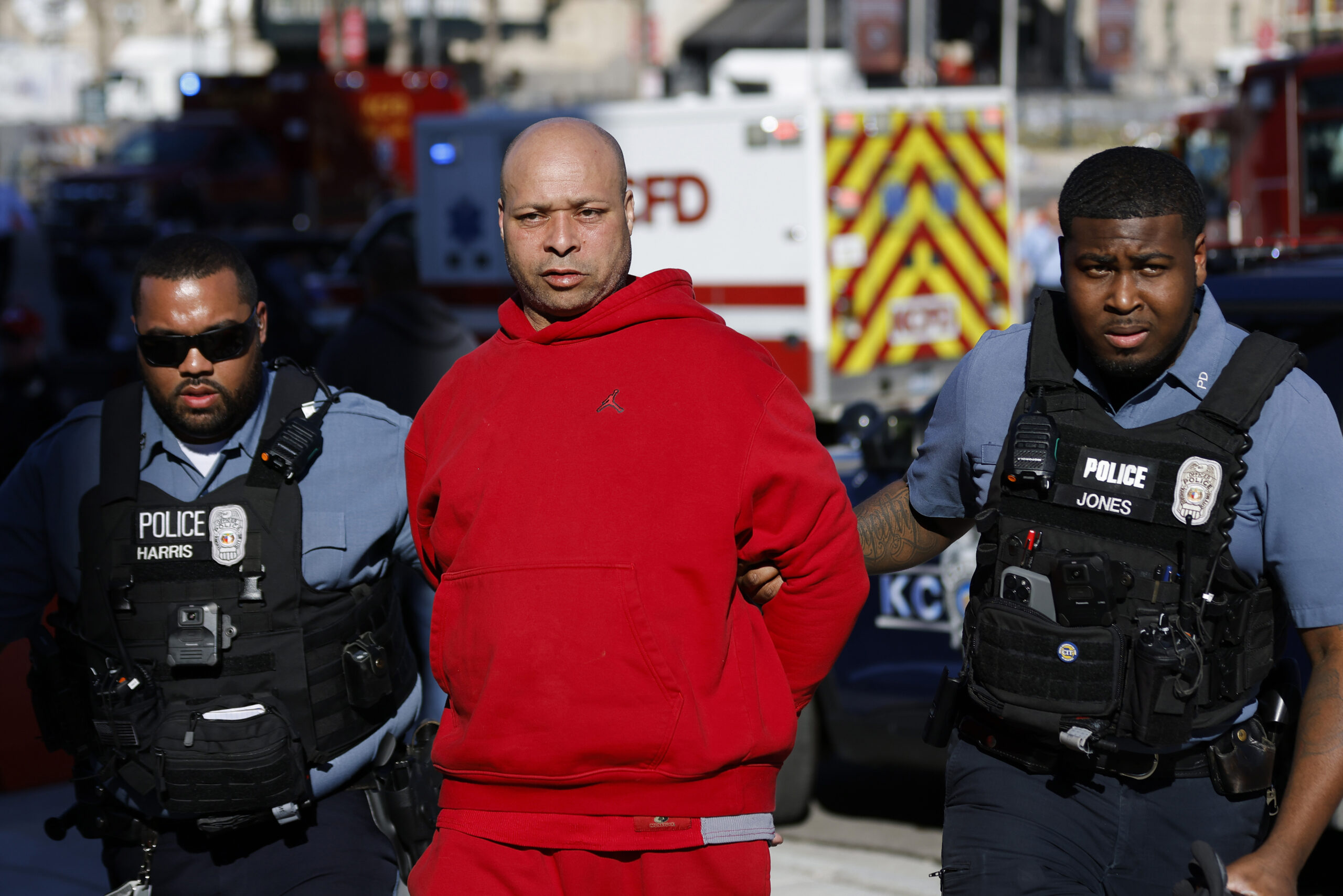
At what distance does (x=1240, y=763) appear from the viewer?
2744 mm

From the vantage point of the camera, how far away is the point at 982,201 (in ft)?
35.2

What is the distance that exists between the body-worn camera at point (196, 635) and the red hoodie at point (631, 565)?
27.3 inches

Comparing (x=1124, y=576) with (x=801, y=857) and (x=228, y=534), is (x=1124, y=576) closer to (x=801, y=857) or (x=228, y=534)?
(x=228, y=534)

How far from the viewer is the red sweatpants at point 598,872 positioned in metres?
2.37

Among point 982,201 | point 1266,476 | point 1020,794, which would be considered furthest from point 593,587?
point 982,201

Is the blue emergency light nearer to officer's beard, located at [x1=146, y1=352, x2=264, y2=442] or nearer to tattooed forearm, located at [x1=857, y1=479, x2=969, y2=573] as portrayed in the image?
officer's beard, located at [x1=146, y1=352, x2=264, y2=442]

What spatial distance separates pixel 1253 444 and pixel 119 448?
2194mm

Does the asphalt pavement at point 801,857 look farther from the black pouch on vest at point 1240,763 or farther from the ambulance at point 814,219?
the ambulance at point 814,219

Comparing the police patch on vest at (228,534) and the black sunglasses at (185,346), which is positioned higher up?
the black sunglasses at (185,346)

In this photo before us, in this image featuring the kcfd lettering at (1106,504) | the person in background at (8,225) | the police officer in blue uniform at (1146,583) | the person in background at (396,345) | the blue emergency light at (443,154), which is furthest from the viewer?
the person in background at (8,225)

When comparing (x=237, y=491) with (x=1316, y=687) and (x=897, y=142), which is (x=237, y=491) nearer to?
(x=1316, y=687)

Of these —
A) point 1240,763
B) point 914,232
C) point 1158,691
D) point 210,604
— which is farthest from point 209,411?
point 914,232

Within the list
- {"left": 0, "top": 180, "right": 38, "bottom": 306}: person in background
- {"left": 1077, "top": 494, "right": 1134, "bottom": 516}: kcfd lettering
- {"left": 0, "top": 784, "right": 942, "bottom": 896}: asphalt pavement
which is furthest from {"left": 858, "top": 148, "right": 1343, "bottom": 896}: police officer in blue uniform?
{"left": 0, "top": 180, "right": 38, "bottom": 306}: person in background

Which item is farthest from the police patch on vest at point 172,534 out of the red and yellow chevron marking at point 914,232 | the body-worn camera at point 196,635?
the red and yellow chevron marking at point 914,232
